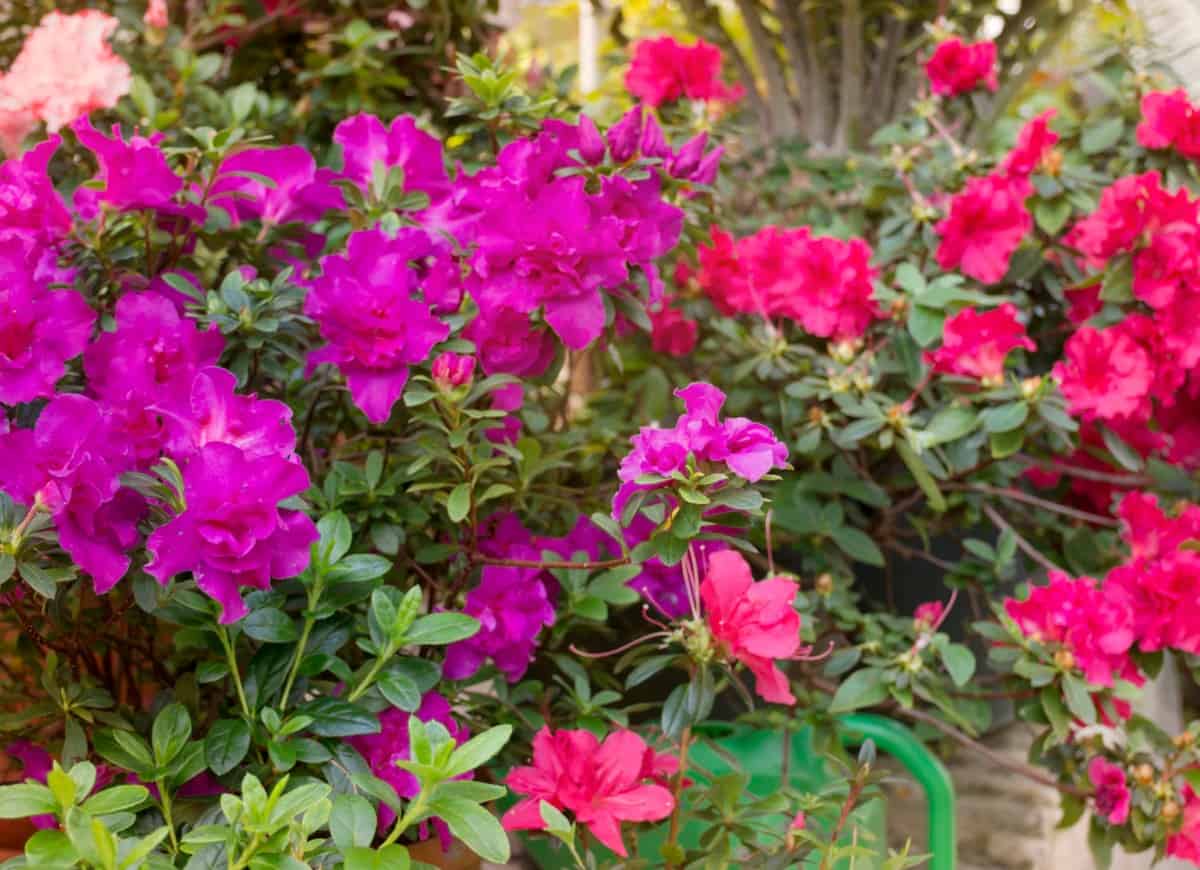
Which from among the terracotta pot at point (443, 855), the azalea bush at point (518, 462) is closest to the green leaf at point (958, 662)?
the azalea bush at point (518, 462)

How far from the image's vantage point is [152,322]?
2.80 ft

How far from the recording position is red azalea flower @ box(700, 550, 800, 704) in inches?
32.2

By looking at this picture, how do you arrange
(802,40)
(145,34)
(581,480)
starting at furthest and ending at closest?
(802,40) < (145,34) < (581,480)

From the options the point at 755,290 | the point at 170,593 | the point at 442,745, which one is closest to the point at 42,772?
the point at 170,593

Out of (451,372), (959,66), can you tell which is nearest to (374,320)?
(451,372)

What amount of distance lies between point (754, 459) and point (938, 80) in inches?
37.8

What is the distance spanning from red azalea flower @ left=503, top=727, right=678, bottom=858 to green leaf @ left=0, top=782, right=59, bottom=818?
318 mm

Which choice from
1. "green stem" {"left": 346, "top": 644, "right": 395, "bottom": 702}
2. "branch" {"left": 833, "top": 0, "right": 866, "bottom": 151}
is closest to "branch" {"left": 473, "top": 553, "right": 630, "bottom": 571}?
"green stem" {"left": 346, "top": 644, "right": 395, "bottom": 702}

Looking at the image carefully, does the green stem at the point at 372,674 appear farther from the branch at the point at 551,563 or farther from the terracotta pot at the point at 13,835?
the terracotta pot at the point at 13,835

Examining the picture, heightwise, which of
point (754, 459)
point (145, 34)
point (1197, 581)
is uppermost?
point (145, 34)

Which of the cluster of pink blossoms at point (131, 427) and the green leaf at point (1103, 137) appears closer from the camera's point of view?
the cluster of pink blossoms at point (131, 427)

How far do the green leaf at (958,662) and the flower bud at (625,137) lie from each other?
53cm

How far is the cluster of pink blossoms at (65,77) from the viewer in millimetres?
1022

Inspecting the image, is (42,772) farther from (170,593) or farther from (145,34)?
(145,34)
